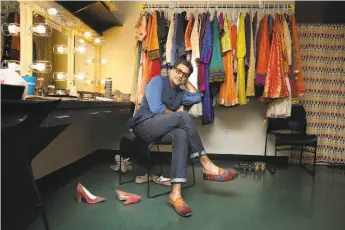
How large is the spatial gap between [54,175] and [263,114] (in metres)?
2.45

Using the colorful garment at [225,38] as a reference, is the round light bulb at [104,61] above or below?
below

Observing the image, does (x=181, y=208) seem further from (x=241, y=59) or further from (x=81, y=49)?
(x=81, y=49)

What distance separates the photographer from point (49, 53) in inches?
86.3

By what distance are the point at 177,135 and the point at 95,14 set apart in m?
1.88

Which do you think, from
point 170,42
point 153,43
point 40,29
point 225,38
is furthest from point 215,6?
point 40,29

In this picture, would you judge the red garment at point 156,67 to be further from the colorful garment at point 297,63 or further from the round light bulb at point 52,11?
the colorful garment at point 297,63

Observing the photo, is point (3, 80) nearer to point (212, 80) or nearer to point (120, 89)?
point (212, 80)

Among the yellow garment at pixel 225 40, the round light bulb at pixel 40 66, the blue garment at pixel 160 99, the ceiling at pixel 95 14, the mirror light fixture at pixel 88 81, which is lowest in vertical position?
the blue garment at pixel 160 99

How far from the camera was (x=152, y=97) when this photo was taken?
1.97 meters

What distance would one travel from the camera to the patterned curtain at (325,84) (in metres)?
3.09

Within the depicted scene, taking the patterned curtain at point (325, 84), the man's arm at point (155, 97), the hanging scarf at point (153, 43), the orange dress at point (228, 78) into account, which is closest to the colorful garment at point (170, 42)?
the hanging scarf at point (153, 43)

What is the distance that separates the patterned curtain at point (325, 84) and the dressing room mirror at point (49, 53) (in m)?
2.72

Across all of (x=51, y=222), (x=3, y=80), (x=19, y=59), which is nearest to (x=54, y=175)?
(x=51, y=222)

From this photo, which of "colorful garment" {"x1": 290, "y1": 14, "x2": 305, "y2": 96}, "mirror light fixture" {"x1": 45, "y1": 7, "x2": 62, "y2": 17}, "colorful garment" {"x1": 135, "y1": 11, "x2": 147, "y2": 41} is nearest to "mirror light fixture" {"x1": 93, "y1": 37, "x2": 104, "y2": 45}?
"colorful garment" {"x1": 135, "y1": 11, "x2": 147, "y2": 41}
